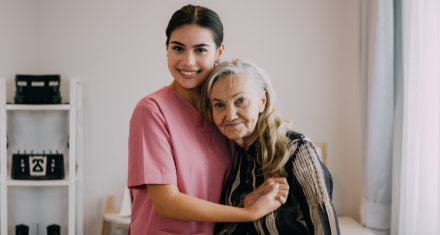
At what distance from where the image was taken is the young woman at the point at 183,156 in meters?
1.12

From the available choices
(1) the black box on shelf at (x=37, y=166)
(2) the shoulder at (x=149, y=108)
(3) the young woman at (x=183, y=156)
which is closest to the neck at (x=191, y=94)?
(3) the young woman at (x=183, y=156)

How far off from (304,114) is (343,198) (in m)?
0.71

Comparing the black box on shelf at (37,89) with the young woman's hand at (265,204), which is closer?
the young woman's hand at (265,204)

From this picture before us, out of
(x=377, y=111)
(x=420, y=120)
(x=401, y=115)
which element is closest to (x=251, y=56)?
(x=377, y=111)

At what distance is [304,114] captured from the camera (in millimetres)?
2902

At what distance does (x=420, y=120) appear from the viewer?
6.54 ft

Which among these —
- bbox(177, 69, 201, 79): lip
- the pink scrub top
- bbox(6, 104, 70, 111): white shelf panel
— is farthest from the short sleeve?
bbox(6, 104, 70, 111): white shelf panel

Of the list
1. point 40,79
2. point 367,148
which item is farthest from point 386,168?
point 40,79

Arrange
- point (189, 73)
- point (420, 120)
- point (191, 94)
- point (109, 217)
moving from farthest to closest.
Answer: point (109, 217) → point (420, 120) → point (191, 94) → point (189, 73)

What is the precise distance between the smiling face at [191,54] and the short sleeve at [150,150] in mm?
144

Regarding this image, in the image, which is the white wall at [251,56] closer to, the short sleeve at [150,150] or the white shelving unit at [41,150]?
the white shelving unit at [41,150]

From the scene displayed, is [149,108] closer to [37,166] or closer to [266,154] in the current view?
[266,154]

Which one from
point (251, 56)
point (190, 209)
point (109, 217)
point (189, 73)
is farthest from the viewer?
point (251, 56)

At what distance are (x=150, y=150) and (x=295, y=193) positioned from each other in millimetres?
464
